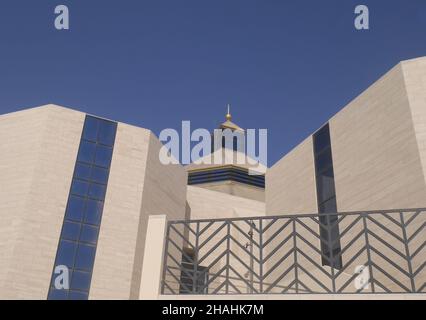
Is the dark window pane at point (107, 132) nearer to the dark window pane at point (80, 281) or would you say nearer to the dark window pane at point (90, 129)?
the dark window pane at point (90, 129)

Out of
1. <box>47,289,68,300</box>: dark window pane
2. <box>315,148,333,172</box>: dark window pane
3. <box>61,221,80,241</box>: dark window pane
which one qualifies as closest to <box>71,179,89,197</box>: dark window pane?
<box>61,221,80,241</box>: dark window pane

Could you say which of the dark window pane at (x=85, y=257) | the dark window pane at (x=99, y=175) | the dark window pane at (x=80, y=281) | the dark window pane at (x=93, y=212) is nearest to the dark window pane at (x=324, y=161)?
the dark window pane at (x=99, y=175)

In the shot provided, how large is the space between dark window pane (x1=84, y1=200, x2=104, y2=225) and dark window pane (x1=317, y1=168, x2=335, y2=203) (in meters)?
11.0

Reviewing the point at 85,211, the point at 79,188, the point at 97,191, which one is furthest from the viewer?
the point at 97,191

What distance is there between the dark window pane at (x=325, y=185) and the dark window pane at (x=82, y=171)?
11.7 metres

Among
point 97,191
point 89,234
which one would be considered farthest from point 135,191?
point 89,234

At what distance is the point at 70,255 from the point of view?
2112 cm

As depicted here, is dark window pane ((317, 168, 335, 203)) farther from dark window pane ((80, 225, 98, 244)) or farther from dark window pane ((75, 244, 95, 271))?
dark window pane ((75, 244, 95, 271))

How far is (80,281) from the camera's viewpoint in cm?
2086

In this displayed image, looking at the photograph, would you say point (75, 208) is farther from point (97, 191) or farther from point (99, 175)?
point (99, 175)

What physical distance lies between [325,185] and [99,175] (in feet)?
37.4

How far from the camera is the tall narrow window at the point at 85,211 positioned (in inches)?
815
